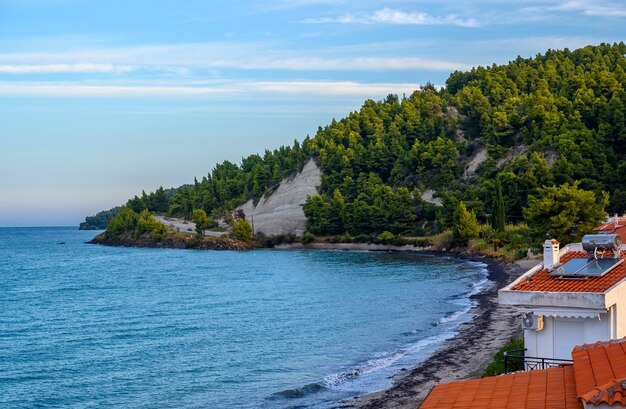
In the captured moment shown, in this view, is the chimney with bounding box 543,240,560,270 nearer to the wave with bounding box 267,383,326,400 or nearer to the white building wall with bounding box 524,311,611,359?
the white building wall with bounding box 524,311,611,359

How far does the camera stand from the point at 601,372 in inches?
422

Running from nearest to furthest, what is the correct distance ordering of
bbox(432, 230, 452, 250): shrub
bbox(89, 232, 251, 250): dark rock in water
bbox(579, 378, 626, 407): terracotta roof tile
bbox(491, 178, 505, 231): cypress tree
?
1. bbox(579, 378, 626, 407): terracotta roof tile
2. bbox(491, 178, 505, 231): cypress tree
3. bbox(432, 230, 452, 250): shrub
4. bbox(89, 232, 251, 250): dark rock in water

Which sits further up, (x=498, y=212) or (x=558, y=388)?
(x=498, y=212)

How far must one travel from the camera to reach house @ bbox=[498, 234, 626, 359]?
17.2 m

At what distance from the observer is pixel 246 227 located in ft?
467

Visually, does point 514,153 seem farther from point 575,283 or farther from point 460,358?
point 575,283

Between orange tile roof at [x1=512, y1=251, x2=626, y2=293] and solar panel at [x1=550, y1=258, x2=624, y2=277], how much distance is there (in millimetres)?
113

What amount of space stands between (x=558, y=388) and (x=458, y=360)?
23.2m

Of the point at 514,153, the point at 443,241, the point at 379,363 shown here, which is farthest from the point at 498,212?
the point at 379,363

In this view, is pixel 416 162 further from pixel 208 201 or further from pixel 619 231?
pixel 619 231

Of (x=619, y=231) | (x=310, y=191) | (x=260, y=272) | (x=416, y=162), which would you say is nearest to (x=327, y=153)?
(x=310, y=191)

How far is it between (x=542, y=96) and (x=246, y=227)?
2333 inches

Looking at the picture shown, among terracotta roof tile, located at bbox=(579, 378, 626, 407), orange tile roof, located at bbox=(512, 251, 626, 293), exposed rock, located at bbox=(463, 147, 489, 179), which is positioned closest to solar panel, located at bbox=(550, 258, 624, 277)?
orange tile roof, located at bbox=(512, 251, 626, 293)

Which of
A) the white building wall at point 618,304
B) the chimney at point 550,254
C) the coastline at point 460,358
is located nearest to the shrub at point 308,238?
the coastline at point 460,358
